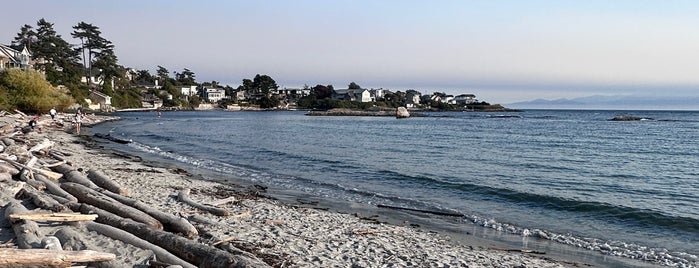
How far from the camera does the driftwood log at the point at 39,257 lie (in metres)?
6.68

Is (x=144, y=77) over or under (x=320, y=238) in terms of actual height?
over

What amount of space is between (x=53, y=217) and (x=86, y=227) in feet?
2.14

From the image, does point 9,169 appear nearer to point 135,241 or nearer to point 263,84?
point 135,241

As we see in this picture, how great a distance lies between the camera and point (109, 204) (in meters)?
11.0

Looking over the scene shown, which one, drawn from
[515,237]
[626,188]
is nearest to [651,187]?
[626,188]

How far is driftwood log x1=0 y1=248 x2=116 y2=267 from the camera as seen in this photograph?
263 inches

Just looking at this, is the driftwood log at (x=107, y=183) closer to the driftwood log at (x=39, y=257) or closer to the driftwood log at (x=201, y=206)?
the driftwood log at (x=201, y=206)

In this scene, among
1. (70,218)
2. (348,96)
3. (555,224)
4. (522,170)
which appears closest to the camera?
(70,218)

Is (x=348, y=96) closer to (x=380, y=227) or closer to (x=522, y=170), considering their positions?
(x=522, y=170)

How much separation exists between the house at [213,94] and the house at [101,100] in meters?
71.2

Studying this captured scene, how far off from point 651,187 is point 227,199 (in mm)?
16706

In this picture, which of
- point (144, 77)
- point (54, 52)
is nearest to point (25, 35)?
point (54, 52)

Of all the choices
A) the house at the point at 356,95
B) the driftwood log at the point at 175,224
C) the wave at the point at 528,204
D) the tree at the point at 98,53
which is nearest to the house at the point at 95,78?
the tree at the point at 98,53

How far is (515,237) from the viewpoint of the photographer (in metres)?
13.1
